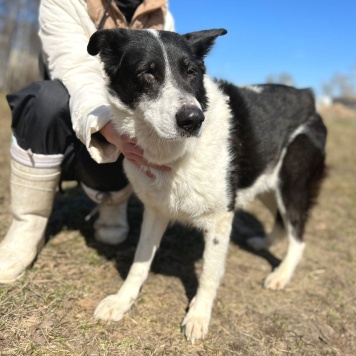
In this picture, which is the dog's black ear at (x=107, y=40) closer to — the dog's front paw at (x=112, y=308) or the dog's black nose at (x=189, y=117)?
the dog's black nose at (x=189, y=117)

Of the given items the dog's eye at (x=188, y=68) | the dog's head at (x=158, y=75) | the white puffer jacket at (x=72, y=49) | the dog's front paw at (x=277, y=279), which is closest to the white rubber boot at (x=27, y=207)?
the white puffer jacket at (x=72, y=49)

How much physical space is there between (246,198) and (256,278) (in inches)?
29.3

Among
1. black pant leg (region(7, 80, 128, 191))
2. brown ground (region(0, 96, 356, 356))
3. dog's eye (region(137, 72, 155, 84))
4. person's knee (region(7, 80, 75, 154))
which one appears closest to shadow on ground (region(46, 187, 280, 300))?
brown ground (region(0, 96, 356, 356))

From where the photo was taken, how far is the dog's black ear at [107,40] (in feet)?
6.93

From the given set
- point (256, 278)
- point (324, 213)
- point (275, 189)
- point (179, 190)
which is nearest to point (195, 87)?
point (179, 190)

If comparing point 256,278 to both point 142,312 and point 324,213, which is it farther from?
point 324,213

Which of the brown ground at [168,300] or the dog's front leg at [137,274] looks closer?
the brown ground at [168,300]

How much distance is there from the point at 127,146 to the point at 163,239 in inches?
59.4

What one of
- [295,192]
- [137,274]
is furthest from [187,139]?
[295,192]

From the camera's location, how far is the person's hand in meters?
2.22

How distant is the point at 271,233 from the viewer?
3623mm

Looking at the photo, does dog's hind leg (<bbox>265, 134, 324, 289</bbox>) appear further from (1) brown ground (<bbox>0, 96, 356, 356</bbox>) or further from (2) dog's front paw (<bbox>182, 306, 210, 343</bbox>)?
(2) dog's front paw (<bbox>182, 306, 210, 343</bbox>)

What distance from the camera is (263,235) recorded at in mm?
3996

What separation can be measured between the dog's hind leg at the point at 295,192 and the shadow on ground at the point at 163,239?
12.4 inches
